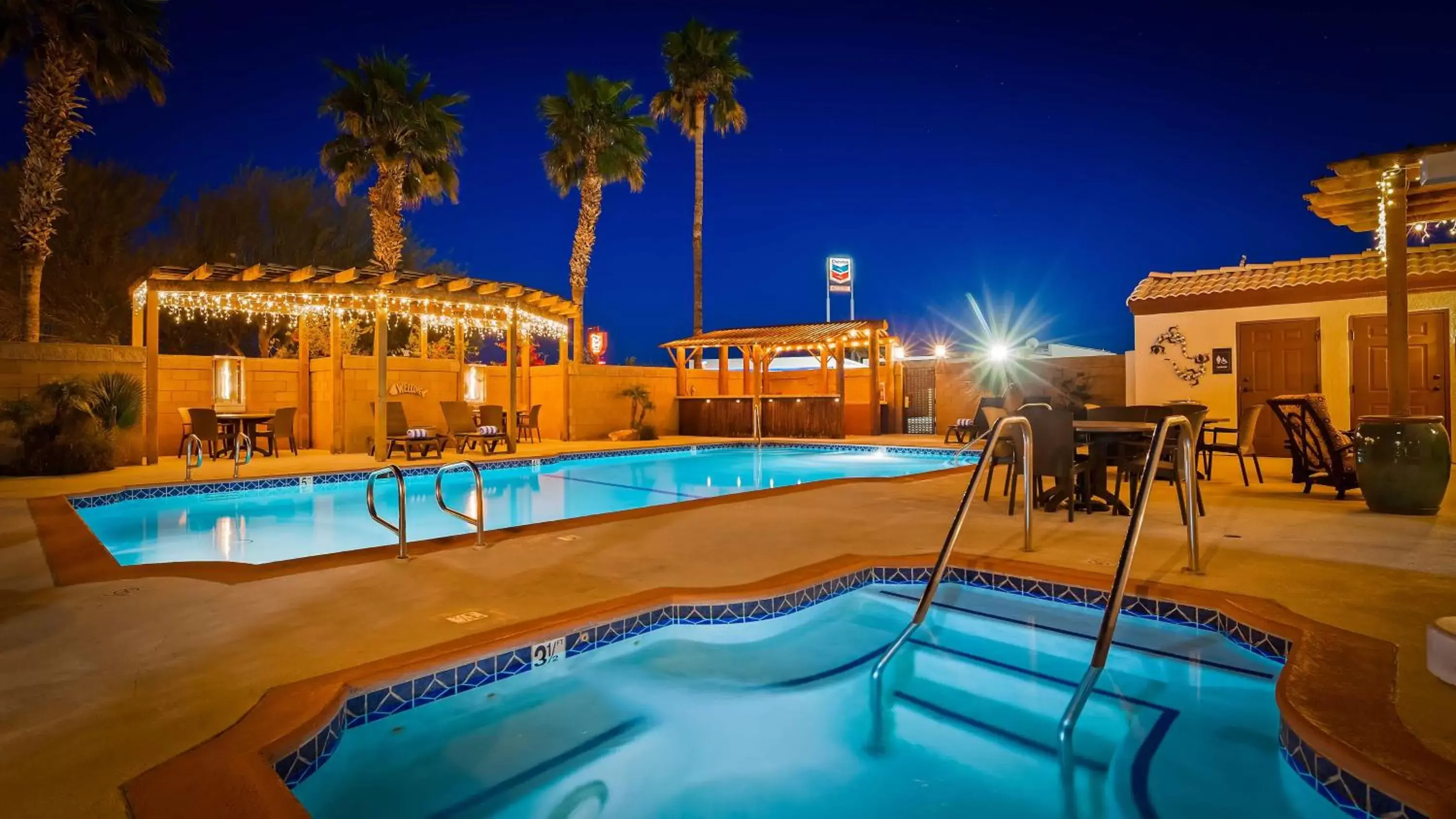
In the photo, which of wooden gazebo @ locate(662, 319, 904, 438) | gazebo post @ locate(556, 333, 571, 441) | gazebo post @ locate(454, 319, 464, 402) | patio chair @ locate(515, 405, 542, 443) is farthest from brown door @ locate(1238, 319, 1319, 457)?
gazebo post @ locate(454, 319, 464, 402)

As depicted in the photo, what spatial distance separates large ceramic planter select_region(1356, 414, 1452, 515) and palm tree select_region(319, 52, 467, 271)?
15.6 metres

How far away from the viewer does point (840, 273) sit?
29281 millimetres

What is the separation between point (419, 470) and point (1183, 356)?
11.5m

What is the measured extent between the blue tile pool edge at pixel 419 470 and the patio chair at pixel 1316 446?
502 cm

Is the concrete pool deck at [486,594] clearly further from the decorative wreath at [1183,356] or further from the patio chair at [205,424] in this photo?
the patio chair at [205,424]

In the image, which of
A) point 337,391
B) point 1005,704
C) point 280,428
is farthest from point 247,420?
point 1005,704

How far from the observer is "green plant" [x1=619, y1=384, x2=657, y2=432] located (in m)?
18.0

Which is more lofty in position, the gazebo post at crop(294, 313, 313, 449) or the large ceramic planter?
the gazebo post at crop(294, 313, 313, 449)

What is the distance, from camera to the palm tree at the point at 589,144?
19.5 meters

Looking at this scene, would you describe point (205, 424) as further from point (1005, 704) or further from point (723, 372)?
point (1005, 704)

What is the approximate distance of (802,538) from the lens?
509 cm

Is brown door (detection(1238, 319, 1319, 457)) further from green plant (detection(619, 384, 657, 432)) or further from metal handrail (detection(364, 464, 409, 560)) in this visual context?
green plant (detection(619, 384, 657, 432))

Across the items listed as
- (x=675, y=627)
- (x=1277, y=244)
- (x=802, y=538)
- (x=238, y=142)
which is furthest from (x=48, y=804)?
(x=1277, y=244)

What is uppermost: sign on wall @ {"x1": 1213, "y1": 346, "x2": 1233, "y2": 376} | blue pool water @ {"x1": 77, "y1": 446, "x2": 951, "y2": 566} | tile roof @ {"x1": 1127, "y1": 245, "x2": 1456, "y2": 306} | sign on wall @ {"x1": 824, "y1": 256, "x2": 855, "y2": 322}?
sign on wall @ {"x1": 824, "y1": 256, "x2": 855, "y2": 322}
